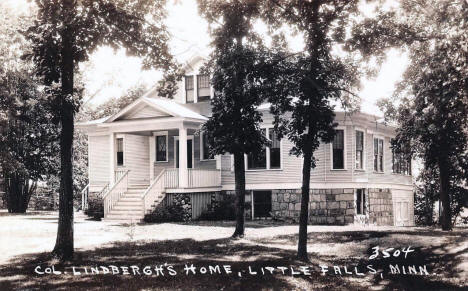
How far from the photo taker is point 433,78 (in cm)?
1413

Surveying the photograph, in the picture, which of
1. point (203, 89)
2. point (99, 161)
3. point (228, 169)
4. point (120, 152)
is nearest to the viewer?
point (228, 169)

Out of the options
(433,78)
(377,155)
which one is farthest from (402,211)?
(433,78)

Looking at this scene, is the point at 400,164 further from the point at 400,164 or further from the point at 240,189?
the point at 240,189

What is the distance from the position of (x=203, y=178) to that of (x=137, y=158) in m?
5.23

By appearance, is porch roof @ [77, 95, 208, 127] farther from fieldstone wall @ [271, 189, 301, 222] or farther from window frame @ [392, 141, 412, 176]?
window frame @ [392, 141, 412, 176]

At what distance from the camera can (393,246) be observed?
1555 cm

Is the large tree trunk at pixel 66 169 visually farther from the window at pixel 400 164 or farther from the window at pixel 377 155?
the window at pixel 400 164

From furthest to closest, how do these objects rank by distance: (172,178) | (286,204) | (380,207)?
(380,207), (286,204), (172,178)

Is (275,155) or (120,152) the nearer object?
(275,155)

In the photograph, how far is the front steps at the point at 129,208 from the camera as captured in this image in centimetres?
2386

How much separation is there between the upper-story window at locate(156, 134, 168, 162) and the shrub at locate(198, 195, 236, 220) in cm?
474

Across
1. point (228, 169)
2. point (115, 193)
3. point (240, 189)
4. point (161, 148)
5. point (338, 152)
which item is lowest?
point (115, 193)

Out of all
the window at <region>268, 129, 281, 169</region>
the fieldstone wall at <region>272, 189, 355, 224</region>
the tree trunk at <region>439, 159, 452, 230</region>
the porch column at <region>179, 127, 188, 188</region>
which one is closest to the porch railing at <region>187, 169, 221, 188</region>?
the porch column at <region>179, 127, 188, 188</region>

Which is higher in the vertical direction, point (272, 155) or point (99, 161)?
point (272, 155)
